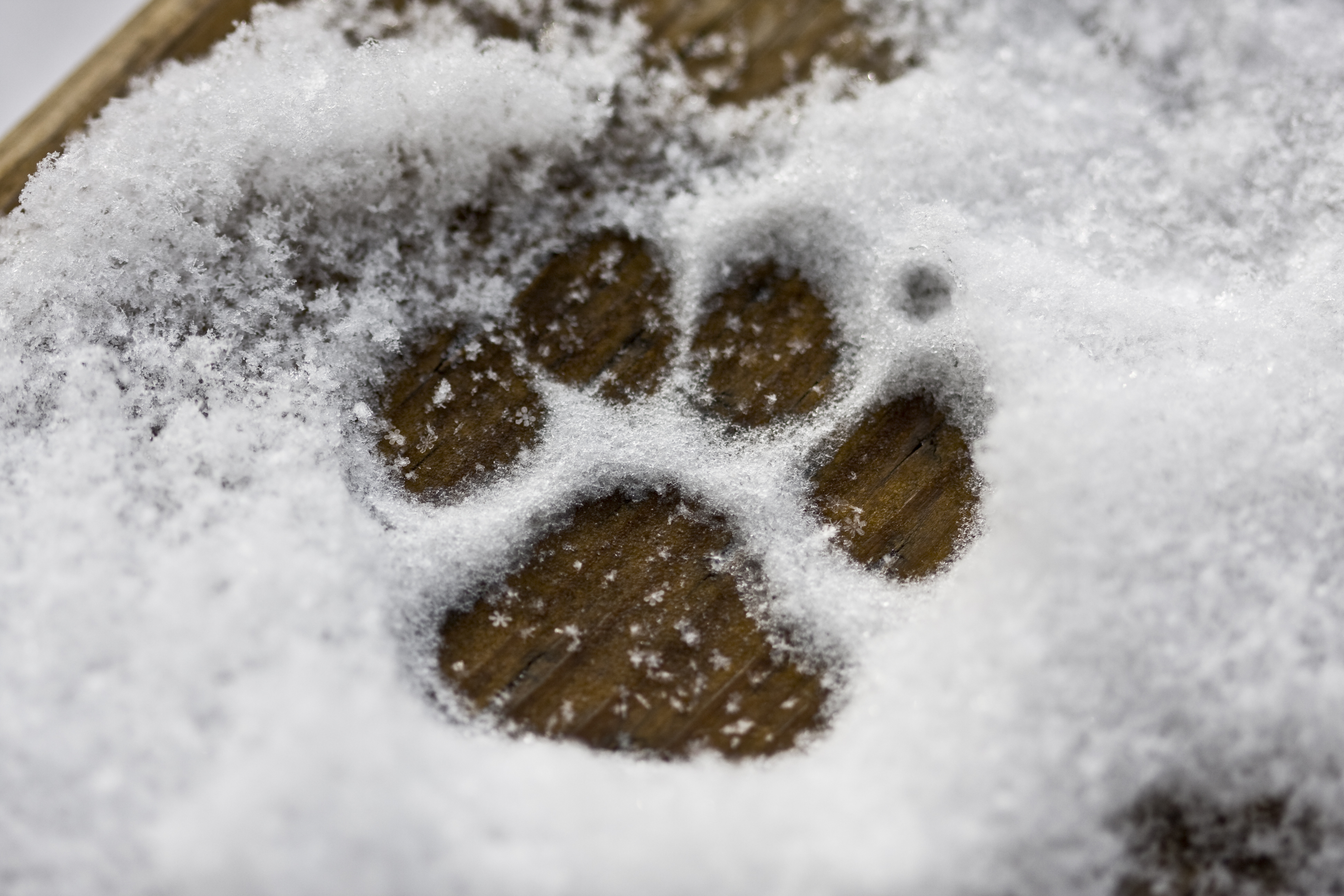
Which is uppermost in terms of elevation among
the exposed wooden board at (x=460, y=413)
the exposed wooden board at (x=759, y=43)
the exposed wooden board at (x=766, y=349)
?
the exposed wooden board at (x=759, y=43)

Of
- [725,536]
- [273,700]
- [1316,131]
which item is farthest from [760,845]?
[1316,131]

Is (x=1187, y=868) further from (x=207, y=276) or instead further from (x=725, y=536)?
(x=207, y=276)

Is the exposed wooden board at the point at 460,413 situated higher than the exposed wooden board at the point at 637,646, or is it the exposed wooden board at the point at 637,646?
the exposed wooden board at the point at 460,413

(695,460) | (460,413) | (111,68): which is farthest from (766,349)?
(111,68)

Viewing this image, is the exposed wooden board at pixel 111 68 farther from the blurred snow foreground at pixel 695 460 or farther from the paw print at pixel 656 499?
the paw print at pixel 656 499

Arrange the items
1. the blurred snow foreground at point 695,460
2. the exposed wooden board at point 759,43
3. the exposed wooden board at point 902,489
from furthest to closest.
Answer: the exposed wooden board at point 759,43, the exposed wooden board at point 902,489, the blurred snow foreground at point 695,460

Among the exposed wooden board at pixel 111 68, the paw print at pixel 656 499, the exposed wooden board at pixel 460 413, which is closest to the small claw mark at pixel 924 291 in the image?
the paw print at pixel 656 499

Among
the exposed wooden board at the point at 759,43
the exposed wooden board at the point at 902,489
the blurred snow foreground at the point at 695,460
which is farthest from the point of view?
the exposed wooden board at the point at 759,43

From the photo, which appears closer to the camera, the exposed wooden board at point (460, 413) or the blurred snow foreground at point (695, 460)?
the blurred snow foreground at point (695, 460)
